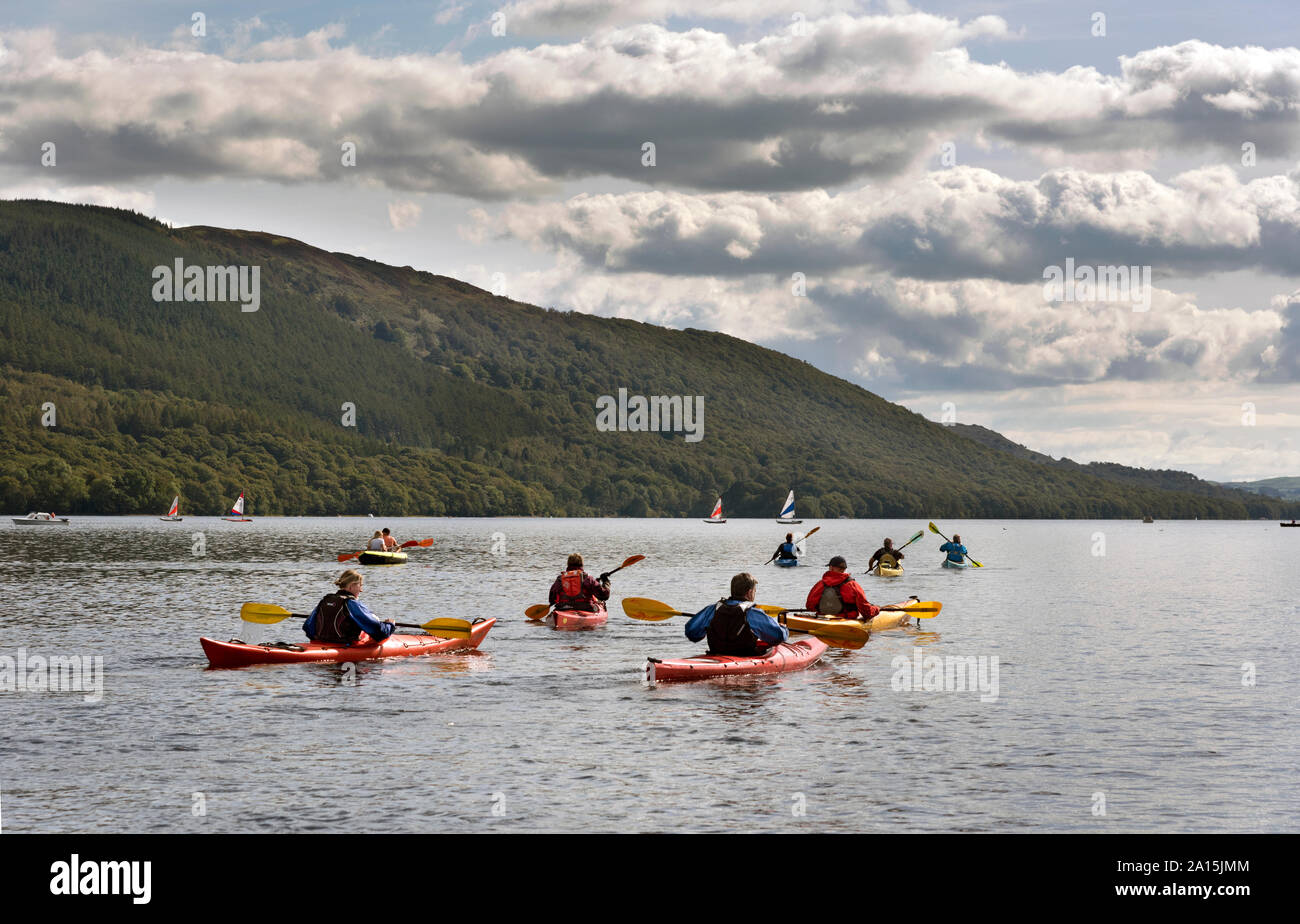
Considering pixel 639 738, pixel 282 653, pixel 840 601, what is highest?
pixel 840 601

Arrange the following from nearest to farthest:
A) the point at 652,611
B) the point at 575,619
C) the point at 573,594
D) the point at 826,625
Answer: the point at 826,625 → the point at 652,611 → the point at 575,619 → the point at 573,594

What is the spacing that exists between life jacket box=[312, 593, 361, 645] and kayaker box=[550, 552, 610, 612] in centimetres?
1169

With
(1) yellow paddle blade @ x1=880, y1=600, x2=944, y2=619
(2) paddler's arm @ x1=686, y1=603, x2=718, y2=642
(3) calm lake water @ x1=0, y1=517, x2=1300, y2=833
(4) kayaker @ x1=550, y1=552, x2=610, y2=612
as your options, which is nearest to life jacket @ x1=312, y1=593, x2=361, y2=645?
(3) calm lake water @ x1=0, y1=517, x2=1300, y2=833

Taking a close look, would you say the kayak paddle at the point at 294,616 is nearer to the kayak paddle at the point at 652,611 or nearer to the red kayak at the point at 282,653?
the red kayak at the point at 282,653

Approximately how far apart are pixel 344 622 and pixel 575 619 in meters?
12.0

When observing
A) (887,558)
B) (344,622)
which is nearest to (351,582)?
(344,622)

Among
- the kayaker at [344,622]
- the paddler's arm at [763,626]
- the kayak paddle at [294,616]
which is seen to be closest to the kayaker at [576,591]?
the kayak paddle at [294,616]

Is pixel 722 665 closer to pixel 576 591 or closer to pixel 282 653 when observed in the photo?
pixel 282 653

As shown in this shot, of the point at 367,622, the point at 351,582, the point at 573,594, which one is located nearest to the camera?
the point at 351,582

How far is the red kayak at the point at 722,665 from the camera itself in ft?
85.0

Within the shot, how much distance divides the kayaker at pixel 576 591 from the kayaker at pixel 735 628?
42.3 feet

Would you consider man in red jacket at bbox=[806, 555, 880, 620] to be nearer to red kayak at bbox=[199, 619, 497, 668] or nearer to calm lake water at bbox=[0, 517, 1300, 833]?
calm lake water at bbox=[0, 517, 1300, 833]

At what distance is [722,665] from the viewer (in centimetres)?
2627
